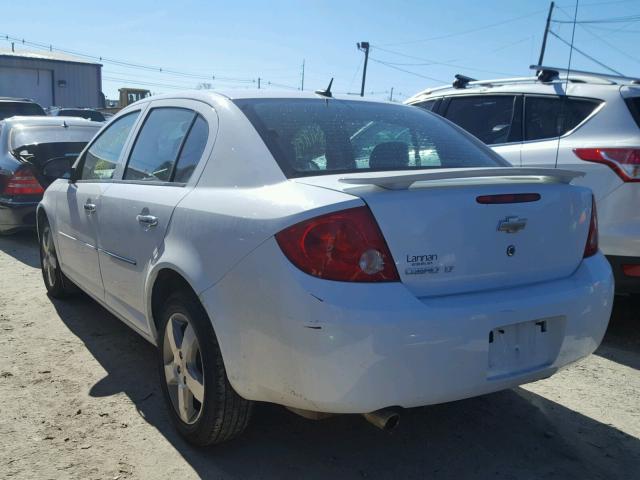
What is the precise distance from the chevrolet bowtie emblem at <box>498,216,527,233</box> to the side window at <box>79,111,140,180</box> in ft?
7.89

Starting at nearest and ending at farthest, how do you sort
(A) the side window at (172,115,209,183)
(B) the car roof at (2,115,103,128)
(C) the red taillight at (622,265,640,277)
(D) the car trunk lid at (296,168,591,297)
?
1. (D) the car trunk lid at (296,168,591,297)
2. (A) the side window at (172,115,209,183)
3. (C) the red taillight at (622,265,640,277)
4. (B) the car roof at (2,115,103,128)

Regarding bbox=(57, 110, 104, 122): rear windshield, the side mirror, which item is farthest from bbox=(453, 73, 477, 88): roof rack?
bbox=(57, 110, 104, 122): rear windshield

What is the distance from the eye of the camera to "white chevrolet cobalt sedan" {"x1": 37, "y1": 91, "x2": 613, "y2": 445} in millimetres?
2152

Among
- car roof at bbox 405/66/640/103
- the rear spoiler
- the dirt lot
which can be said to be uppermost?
car roof at bbox 405/66/640/103

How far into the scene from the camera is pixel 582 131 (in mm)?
4531


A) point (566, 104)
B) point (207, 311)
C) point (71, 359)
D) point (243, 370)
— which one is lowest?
point (71, 359)

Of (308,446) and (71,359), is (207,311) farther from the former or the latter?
(71,359)

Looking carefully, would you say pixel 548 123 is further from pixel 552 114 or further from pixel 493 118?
pixel 493 118

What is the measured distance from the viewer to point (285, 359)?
2.21m

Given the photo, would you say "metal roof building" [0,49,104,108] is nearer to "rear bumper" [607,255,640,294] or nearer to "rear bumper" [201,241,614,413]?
"rear bumper" [607,255,640,294]

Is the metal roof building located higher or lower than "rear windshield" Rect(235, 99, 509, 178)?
higher

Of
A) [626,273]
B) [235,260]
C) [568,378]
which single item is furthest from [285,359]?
[626,273]

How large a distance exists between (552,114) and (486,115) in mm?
792

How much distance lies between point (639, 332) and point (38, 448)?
165 inches
